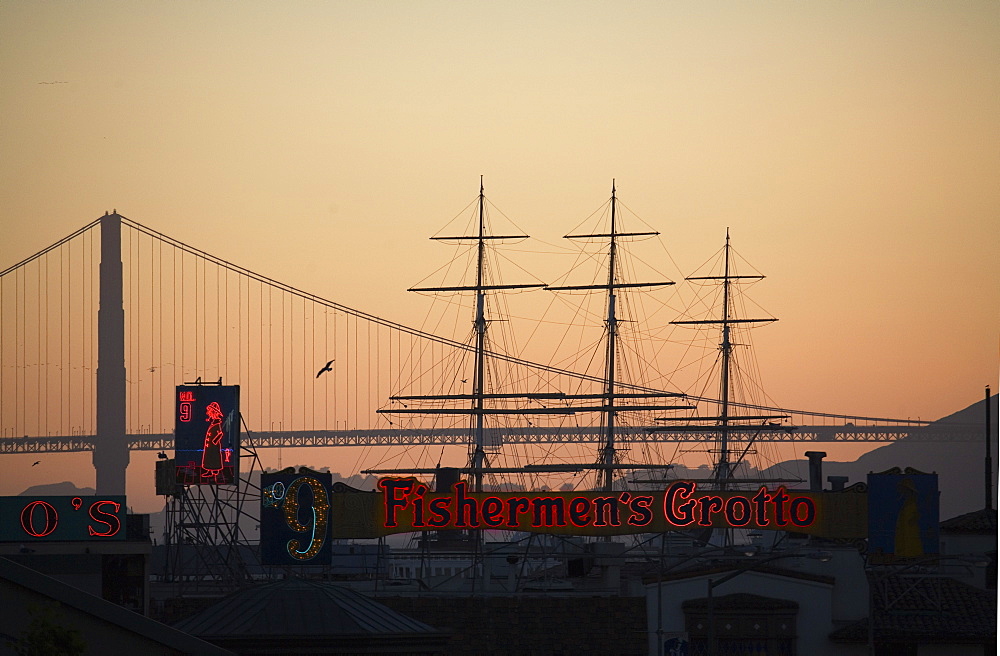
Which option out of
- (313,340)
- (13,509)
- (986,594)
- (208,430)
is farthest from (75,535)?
(313,340)

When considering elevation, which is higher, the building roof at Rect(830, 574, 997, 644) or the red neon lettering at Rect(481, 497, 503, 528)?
the red neon lettering at Rect(481, 497, 503, 528)

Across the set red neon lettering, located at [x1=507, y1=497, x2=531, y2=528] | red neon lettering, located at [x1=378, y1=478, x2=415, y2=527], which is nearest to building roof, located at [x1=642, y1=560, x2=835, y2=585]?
red neon lettering, located at [x1=507, y1=497, x2=531, y2=528]

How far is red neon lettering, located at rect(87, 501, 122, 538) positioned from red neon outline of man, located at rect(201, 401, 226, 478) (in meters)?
9.98

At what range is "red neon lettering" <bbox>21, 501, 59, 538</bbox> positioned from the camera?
55375mm

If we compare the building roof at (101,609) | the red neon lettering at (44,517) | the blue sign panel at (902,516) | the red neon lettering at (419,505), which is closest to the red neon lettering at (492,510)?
the red neon lettering at (419,505)

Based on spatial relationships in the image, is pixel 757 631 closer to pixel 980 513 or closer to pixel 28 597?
pixel 980 513

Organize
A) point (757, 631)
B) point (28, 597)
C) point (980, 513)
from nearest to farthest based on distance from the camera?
1. point (28, 597)
2. point (757, 631)
3. point (980, 513)

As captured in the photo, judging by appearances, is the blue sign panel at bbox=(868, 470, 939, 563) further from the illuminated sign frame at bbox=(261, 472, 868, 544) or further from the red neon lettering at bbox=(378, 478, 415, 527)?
the red neon lettering at bbox=(378, 478, 415, 527)

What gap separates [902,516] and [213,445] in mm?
29387

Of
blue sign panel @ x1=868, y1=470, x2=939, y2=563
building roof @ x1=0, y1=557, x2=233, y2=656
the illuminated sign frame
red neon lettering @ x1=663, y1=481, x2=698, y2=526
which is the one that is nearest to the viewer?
building roof @ x1=0, y1=557, x2=233, y2=656

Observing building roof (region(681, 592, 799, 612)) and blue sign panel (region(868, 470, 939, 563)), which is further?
blue sign panel (region(868, 470, 939, 563))

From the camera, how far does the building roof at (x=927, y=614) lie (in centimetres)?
5075

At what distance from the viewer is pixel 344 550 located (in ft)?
299

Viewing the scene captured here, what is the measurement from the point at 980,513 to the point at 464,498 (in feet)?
69.8
